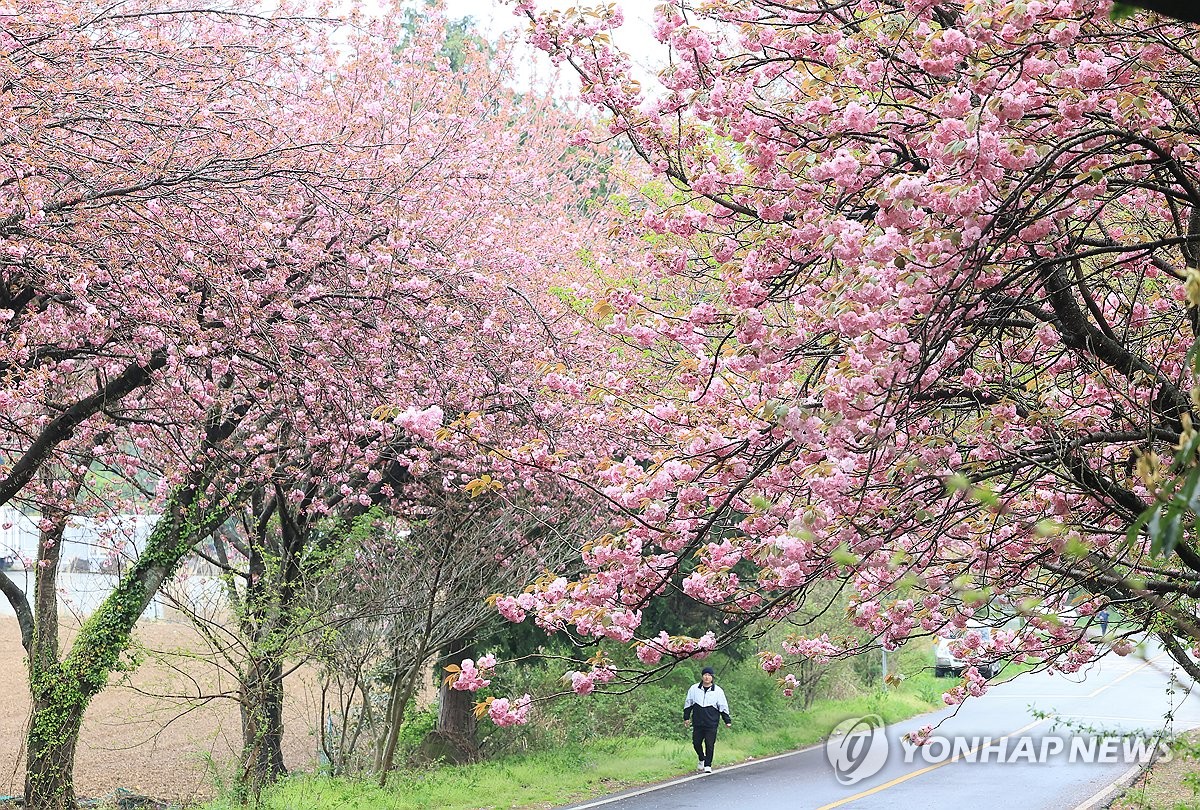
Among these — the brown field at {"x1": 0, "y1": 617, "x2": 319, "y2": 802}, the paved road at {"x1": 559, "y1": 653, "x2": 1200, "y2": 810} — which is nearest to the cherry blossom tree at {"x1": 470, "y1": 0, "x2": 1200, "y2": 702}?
the paved road at {"x1": 559, "y1": 653, "x2": 1200, "y2": 810}

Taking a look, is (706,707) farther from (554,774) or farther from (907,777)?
(907,777)

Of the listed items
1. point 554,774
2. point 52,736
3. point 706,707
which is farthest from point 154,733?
point 706,707

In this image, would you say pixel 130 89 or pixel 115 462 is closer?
pixel 130 89

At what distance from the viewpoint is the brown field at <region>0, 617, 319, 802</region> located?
13.0 meters

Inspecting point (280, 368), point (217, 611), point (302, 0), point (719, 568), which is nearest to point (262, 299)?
point (280, 368)

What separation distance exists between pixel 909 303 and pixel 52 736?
11.5 m

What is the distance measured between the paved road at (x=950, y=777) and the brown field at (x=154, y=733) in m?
4.87

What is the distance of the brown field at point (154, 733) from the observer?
42.8 feet

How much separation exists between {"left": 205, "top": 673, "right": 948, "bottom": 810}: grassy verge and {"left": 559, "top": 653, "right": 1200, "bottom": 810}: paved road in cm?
66

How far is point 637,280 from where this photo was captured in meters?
16.0

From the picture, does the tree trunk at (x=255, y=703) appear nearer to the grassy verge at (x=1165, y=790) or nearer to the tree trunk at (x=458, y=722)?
the tree trunk at (x=458, y=722)

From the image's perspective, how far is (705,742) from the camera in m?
16.3

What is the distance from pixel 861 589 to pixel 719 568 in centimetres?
110

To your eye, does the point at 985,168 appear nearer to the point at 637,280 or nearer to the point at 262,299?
the point at 262,299
